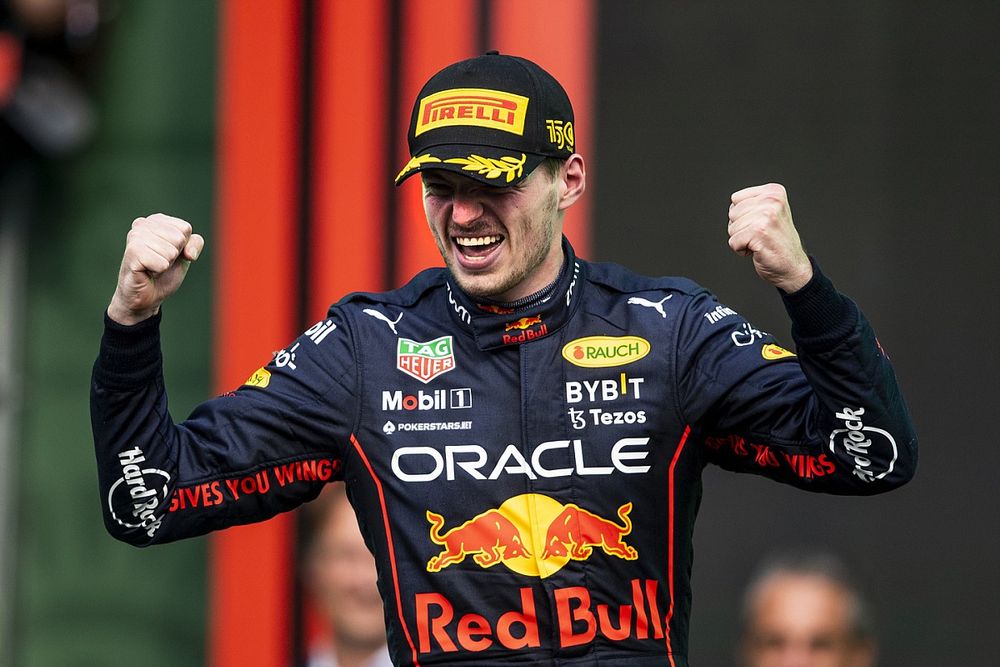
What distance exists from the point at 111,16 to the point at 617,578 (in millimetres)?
3136

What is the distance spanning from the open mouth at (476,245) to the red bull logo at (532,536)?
1.36 ft

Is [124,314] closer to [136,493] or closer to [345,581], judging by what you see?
[136,493]

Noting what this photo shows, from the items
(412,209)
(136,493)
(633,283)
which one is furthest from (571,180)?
(412,209)

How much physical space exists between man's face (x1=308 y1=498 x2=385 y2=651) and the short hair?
1112mm

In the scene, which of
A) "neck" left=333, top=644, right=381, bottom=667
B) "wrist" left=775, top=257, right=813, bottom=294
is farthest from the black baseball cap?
"neck" left=333, top=644, right=381, bottom=667

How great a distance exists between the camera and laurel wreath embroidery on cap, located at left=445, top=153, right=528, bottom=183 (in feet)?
7.43

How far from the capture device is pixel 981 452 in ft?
13.0

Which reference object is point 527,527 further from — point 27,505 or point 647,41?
point 27,505

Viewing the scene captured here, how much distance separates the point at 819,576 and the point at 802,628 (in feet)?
0.51

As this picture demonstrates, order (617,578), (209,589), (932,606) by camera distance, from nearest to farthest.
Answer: (617,578) < (932,606) < (209,589)

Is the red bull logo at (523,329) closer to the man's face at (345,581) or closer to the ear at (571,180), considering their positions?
the ear at (571,180)

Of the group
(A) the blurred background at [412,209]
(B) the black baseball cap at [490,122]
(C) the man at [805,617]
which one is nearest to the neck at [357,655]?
(A) the blurred background at [412,209]

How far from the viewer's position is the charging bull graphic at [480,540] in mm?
Answer: 2277

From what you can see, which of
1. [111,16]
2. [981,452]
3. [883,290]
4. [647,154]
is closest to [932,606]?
[981,452]
